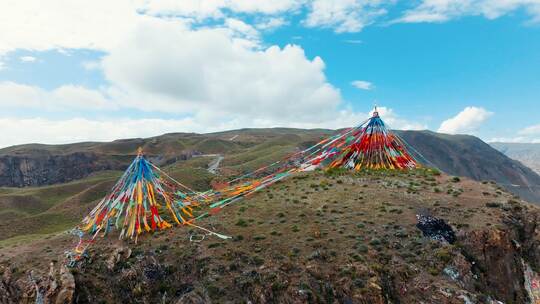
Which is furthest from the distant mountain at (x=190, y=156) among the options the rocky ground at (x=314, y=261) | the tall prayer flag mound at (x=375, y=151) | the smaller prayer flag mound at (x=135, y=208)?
the smaller prayer flag mound at (x=135, y=208)

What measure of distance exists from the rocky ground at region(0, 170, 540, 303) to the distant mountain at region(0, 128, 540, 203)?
1464 inches

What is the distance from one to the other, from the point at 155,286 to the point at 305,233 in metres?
10.1

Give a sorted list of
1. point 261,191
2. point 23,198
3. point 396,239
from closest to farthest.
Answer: point 396,239 < point 261,191 < point 23,198

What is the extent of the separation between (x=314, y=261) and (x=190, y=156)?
102 meters

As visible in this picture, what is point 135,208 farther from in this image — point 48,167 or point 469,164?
point 469,164

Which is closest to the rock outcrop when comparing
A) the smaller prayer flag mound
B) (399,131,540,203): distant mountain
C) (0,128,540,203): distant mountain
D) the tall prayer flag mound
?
(0,128,540,203): distant mountain

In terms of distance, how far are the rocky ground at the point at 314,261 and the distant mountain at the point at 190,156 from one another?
1464 inches

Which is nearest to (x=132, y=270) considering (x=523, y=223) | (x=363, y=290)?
(x=363, y=290)

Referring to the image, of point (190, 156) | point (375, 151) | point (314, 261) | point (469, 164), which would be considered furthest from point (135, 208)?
point (469, 164)

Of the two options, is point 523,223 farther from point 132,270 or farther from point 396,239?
point 132,270

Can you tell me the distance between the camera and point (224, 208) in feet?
96.7

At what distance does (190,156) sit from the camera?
4601 inches

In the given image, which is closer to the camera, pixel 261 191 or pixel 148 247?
pixel 148 247

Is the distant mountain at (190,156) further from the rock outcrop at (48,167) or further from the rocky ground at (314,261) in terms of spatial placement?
the rocky ground at (314,261)
